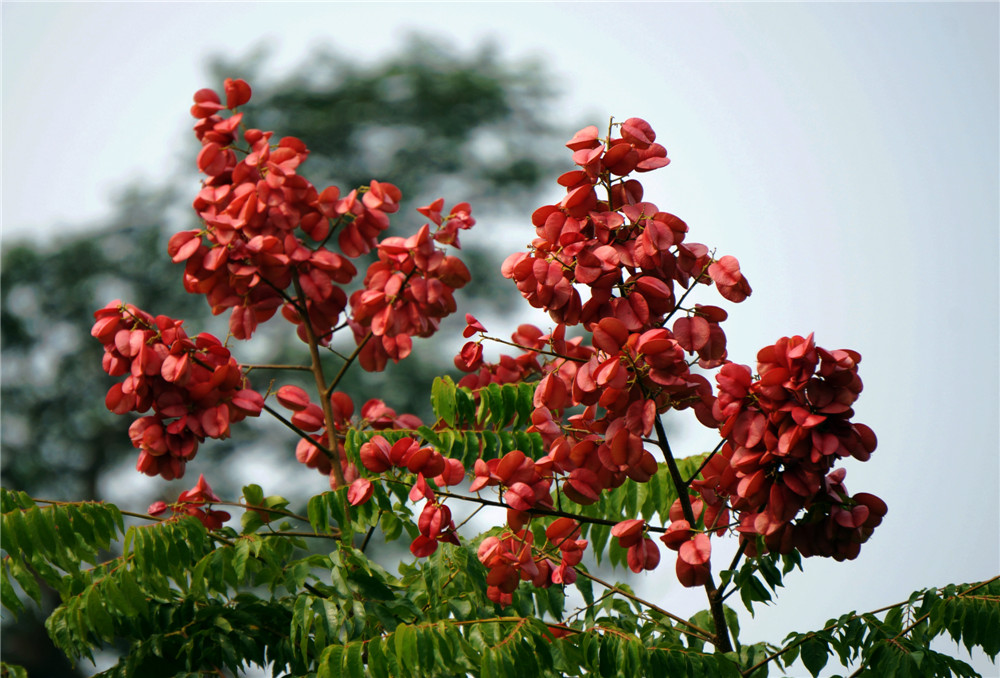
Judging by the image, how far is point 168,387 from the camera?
85.2 inches

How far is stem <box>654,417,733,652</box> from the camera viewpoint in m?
1.76

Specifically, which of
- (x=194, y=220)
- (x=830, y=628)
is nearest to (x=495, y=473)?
(x=830, y=628)

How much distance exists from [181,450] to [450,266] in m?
0.74

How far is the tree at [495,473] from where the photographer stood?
1.67 metres

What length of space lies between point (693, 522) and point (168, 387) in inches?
45.2

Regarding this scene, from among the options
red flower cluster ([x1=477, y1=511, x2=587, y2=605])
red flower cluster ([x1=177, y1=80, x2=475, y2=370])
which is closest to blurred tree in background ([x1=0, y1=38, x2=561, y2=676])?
red flower cluster ([x1=177, y1=80, x2=475, y2=370])

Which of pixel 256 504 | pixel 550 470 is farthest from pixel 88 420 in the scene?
pixel 550 470

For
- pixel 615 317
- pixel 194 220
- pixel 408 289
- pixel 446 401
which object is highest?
pixel 194 220

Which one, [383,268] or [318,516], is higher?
[383,268]

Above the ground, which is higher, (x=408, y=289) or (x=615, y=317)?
(x=408, y=289)

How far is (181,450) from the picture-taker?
219cm

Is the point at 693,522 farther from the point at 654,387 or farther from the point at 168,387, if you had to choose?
the point at 168,387

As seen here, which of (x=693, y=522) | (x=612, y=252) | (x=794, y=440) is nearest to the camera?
(x=794, y=440)

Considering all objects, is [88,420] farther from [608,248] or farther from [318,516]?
[608,248]
